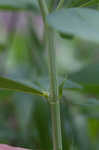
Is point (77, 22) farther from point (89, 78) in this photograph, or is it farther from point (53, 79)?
point (89, 78)

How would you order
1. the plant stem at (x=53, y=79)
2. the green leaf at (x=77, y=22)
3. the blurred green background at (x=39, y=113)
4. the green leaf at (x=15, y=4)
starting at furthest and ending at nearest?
the blurred green background at (x=39, y=113) < the green leaf at (x=15, y=4) < the plant stem at (x=53, y=79) < the green leaf at (x=77, y=22)

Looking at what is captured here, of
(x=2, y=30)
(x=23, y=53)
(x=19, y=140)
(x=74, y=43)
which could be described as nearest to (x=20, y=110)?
(x=19, y=140)

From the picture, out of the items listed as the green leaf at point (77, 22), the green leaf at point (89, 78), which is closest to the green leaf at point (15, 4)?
the green leaf at point (89, 78)

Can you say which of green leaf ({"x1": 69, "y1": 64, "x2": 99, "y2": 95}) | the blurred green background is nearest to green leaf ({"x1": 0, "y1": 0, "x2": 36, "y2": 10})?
the blurred green background

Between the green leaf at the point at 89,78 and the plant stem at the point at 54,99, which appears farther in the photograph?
the green leaf at the point at 89,78

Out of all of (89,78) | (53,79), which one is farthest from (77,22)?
(89,78)

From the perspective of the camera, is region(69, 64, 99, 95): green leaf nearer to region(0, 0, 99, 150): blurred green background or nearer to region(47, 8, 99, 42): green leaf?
region(0, 0, 99, 150): blurred green background

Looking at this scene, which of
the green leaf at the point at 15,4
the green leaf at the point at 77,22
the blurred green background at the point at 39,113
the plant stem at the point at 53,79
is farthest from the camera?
the blurred green background at the point at 39,113

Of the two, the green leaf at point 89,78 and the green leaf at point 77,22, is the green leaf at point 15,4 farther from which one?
the green leaf at point 77,22
